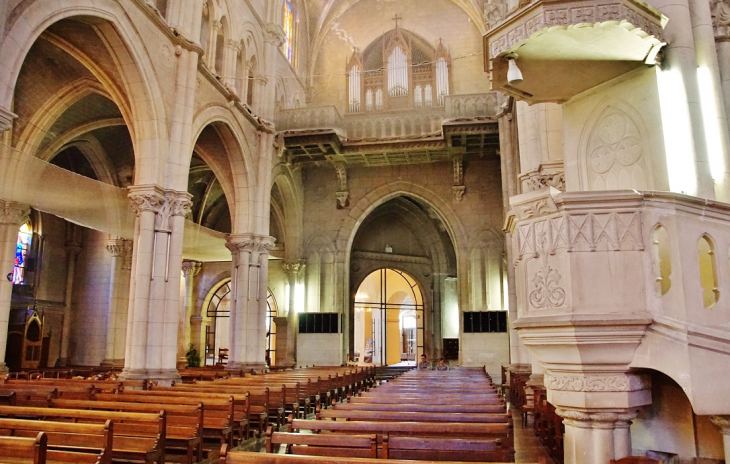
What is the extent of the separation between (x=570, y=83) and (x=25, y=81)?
12092 mm

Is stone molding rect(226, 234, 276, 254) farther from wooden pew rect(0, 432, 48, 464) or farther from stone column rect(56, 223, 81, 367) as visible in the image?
wooden pew rect(0, 432, 48, 464)

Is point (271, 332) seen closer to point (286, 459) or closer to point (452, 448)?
point (452, 448)

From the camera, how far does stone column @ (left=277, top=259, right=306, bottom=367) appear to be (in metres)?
20.6

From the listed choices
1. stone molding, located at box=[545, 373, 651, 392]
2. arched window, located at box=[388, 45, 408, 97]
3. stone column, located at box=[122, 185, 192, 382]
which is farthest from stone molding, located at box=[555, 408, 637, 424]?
arched window, located at box=[388, 45, 408, 97]

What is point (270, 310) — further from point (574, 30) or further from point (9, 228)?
point (574, 30)

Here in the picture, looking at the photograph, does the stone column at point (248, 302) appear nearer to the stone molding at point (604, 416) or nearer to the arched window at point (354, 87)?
the arched window at point (354, 87)

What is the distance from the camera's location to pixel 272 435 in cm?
415

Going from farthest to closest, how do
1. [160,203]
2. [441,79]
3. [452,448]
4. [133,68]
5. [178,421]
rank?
[441,79], [160,203], [133,68], [178,421], [452,448]

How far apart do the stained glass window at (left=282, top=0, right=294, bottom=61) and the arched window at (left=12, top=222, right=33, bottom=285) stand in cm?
1021

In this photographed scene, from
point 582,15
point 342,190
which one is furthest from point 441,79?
point 582,15

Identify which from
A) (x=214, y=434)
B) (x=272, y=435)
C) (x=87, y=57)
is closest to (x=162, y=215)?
(x=87, y=57)

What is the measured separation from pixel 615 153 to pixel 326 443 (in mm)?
4277

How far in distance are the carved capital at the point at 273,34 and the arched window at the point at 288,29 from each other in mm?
1825

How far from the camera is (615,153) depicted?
6086 millimetres
